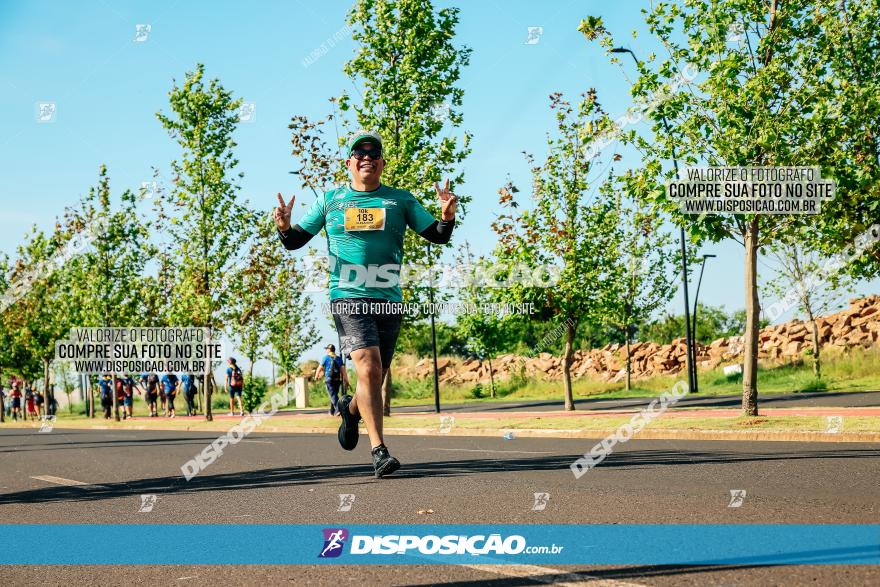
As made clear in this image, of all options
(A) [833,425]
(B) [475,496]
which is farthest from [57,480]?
(A) [833,425]

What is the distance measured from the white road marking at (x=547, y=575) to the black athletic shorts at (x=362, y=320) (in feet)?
8.38

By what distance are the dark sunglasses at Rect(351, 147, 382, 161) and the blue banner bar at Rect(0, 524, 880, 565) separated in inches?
98.8

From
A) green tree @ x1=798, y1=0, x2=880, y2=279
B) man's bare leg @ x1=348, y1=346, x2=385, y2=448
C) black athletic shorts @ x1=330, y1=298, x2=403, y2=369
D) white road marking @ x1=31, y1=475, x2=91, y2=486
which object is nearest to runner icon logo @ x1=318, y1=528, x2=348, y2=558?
man's bare leg @ x1=348, y1=346, x2=385, y2=448

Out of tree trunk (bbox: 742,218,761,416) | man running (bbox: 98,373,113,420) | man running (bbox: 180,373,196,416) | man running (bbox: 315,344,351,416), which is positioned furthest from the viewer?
man running (bbox: 98,373,113,420)

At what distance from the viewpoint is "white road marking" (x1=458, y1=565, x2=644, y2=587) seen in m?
3.62

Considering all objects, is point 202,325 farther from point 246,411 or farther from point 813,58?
point 813,58

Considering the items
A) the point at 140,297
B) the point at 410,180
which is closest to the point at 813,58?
the point at 410,180

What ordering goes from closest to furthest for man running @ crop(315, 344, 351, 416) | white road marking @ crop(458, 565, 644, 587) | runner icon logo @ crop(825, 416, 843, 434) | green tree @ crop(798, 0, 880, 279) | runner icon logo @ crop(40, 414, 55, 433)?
white road marking @ crop(458, 565, 644, 587)
runner icon logo @ crop(825, 416, 843, 434)
green tree @ crop(798, 0, 880, 279)
man running @ crop(315, 344, 351, 416)
runner icon logo @ crop(40, 414, 55, 433)

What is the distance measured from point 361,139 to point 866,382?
27271mm

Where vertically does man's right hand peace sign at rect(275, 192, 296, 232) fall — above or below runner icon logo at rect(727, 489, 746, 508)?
above

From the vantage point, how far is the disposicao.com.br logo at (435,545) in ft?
14.4

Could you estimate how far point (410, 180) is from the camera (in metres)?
23.5

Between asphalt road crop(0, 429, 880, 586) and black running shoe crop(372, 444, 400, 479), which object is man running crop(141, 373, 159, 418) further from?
black running shoe crop(372, 444, 400, 479)

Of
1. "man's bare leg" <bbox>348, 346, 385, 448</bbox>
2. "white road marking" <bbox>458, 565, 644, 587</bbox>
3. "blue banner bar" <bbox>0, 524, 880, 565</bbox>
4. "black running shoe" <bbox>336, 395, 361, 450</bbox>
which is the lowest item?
"blue banner bar" <bbox>0, 524, 880, 565</bbox>
